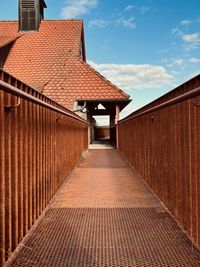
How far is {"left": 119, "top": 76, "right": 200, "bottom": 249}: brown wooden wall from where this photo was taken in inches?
109

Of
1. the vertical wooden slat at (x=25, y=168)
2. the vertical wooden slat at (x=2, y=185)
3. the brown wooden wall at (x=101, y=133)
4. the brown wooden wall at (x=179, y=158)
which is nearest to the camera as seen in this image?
the vertical wooden slat at (x=2, y=185)

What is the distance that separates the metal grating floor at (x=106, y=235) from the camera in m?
2.65

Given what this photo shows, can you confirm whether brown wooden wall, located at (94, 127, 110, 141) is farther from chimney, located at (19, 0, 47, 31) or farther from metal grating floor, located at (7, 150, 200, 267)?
metal grating floor, located at (7, 150, 200, 267)

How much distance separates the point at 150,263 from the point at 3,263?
108cm

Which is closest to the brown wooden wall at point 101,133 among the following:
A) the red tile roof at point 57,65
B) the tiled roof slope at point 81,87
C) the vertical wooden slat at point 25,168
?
the red tile roof at point 57,65

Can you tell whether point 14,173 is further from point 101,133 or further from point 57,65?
point 101,133

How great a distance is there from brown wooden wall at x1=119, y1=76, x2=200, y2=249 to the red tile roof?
39.2 ft

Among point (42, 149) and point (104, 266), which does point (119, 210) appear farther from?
point (104, 266)

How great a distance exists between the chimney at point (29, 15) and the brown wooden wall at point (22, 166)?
62.0 feet

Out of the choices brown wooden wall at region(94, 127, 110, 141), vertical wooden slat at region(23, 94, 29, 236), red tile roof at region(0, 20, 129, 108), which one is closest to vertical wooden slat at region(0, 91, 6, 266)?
vertical wooden slat at region(23, 94, 29, 236)

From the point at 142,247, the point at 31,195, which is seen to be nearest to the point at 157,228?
the point at 142,247

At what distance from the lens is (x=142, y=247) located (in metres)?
2.91

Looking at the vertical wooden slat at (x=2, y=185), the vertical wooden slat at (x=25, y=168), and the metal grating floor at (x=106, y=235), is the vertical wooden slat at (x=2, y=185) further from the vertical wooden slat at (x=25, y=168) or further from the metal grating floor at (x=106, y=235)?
the vertical wooden slat at (x=25, y=168)

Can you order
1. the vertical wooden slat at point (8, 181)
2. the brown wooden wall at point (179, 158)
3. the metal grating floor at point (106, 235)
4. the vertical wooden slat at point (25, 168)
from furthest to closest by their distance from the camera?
the vertical wooden slat at point (25, 168)
the brown wooden wall at point (179, 158)
the metal grating floor at point (106, 235)
the vertical wooden slat at point (8, 181)
